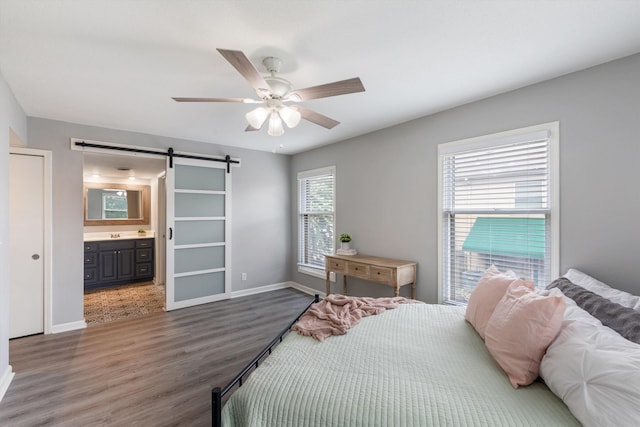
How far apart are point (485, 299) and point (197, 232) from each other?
401 centimetres

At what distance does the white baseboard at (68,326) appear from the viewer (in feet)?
11.5

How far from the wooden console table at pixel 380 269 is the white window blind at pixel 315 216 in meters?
0.87

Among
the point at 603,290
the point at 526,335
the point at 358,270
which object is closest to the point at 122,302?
the point at 358,270

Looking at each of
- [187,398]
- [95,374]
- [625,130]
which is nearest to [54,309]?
[95,374]

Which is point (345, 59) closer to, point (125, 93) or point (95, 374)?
point (125, 93)

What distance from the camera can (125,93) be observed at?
9.04 feet

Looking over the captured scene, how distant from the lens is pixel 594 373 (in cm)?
106

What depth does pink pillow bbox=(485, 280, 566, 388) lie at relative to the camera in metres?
1.34

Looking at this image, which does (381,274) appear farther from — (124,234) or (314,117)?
(124,234)

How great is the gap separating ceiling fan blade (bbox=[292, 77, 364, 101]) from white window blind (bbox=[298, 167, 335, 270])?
267cm

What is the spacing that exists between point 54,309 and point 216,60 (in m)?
3.61

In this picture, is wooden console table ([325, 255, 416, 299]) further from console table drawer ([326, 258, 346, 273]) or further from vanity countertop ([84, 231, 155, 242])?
vanity countertop ([84, 231, 155, 242])

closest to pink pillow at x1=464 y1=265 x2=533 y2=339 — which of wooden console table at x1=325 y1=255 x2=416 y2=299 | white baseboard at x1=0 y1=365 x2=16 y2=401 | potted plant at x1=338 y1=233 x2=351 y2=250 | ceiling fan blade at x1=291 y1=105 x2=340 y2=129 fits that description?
wooden console table at x1=325 y1=255 x2=416 y2=299

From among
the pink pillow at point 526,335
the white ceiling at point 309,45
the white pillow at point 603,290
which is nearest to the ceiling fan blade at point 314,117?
the white ceiling at point 309,45
